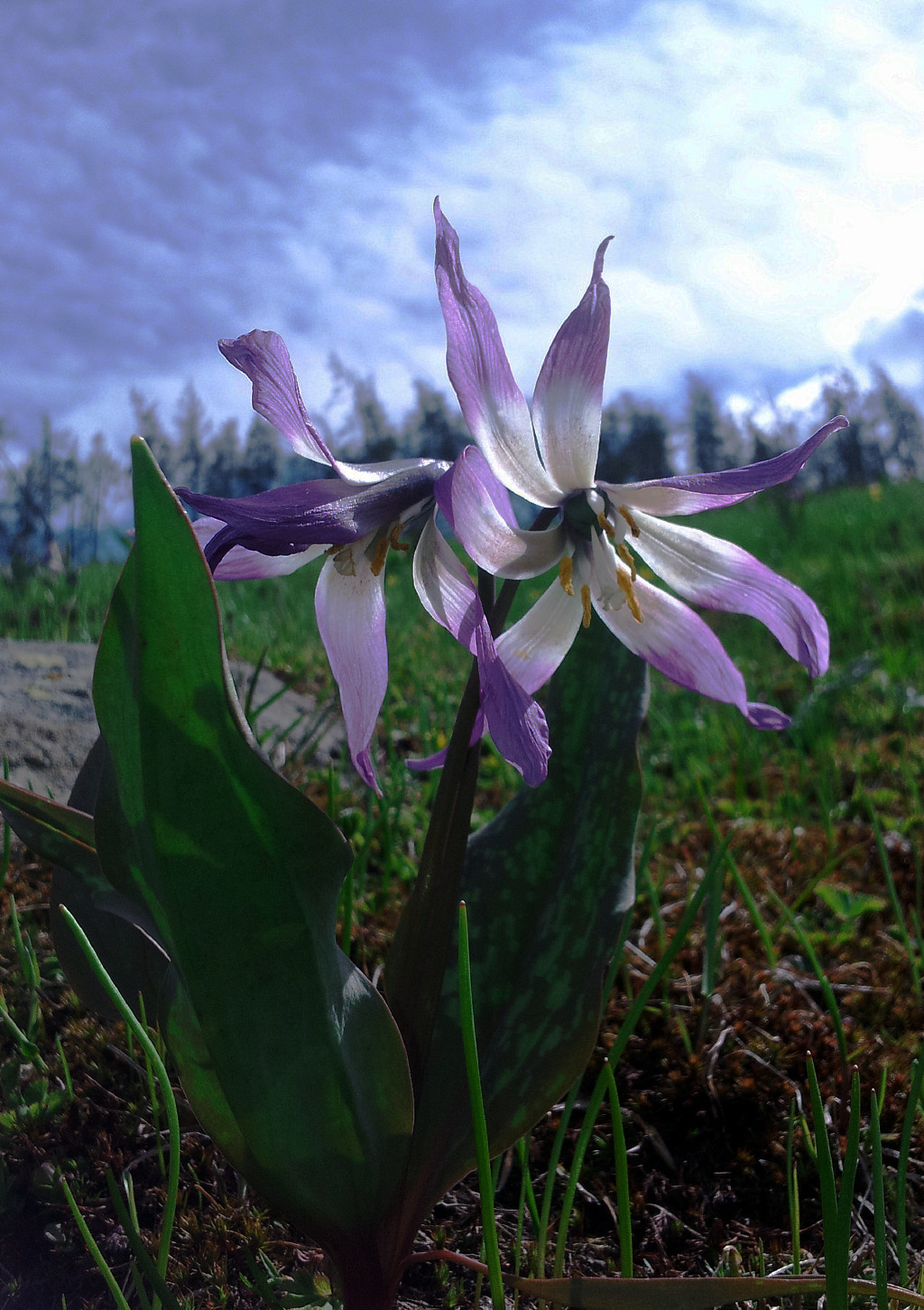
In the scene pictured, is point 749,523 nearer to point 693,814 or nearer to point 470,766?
point 693,814

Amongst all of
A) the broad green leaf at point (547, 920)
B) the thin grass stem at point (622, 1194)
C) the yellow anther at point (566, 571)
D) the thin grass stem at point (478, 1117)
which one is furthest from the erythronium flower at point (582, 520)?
the thin grass stem at point (622, 1194)

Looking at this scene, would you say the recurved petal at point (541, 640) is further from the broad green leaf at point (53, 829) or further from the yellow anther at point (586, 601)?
the broad green leaf at point (53, 829)

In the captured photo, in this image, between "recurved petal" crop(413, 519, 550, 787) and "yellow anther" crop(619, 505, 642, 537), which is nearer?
"recurved petal" crop(413, 519, 550, 787)

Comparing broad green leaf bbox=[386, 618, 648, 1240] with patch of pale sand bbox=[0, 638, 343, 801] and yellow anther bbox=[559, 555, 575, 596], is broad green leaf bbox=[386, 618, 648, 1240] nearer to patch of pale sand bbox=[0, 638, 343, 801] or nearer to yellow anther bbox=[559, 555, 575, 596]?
yellow anther bbox=[559, 555, 575, 596]

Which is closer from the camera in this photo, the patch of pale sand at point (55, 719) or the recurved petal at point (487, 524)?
the recurved petal at point (487, 524)

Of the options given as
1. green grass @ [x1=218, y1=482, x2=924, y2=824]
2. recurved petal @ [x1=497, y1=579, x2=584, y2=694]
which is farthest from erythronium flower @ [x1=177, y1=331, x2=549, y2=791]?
green grass @ [x1=218, y1=482, x2=924, y2=824]

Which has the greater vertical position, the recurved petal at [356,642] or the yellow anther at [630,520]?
the yellow anther at [630,520]

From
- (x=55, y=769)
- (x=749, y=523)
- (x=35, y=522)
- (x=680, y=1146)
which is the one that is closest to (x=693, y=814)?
(x=680, y=1146)
